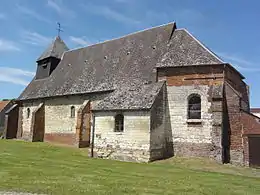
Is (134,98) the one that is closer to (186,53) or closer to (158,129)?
(158,129)

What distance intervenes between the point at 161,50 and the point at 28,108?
1674 cm

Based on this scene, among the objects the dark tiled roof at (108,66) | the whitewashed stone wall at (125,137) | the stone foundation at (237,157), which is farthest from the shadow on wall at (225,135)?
the dark tiled roof at (108,66)

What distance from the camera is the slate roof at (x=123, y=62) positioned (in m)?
19.4

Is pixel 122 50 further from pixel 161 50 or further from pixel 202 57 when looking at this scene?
pixel 202 57

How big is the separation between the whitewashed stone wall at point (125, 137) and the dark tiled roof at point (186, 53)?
4364 mm

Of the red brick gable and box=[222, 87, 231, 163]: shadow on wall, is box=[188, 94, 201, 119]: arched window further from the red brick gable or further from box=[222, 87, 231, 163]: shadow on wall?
the red brick gable

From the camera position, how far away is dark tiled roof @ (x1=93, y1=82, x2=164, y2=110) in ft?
57.9

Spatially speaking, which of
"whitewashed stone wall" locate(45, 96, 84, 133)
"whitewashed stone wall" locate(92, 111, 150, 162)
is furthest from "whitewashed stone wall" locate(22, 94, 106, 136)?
"whitewashed stone wall" locate(92, 111, 150, 162)

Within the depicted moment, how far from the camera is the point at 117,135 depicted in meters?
18.4

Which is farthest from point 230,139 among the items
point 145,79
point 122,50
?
point 122,50

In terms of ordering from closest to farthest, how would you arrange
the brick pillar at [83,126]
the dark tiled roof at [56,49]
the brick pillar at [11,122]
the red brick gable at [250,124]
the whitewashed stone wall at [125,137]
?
the red brick gable at [250,124], the whitewashed stone wall at [125,137], the brick pillar at [83,126], the dark tiled roof at [56,49], the brick pillar at [11,122]

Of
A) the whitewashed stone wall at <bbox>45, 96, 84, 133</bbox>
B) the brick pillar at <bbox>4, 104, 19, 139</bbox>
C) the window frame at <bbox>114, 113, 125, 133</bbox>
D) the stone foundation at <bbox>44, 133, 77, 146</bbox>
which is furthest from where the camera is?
the brick pillar at <bbox>4, 104, 19, 139</bbox>

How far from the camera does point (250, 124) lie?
667 inches

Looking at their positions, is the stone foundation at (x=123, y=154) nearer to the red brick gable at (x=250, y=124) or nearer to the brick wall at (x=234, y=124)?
the brick wall at (x=234, y=124)
